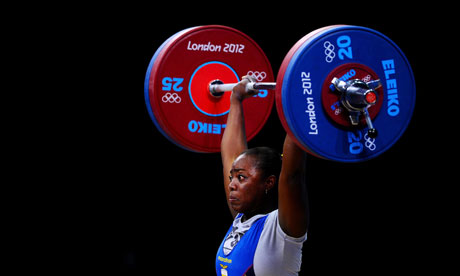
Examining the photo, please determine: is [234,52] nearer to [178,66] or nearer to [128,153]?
[178,66]

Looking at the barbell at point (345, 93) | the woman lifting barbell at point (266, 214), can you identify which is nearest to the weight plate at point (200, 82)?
the woman lifting barbell at point (266, 214)

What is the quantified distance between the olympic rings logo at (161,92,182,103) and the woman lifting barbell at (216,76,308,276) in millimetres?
768

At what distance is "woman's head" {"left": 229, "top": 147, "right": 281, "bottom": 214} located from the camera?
285cm

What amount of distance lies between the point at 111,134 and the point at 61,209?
670 mm

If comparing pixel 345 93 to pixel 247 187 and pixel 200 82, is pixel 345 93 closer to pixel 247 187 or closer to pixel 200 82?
pixel 247 187

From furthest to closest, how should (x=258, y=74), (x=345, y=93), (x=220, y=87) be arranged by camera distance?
(x=258, y=74) < (x=220, y=87) < (x=345, y=93)

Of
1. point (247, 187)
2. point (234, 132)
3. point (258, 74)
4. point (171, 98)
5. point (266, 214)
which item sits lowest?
point (266, 214)

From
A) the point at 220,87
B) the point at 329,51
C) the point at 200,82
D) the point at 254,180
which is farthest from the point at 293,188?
the point at 200,82

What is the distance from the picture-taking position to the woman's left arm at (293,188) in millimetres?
2496

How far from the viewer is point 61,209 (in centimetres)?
470

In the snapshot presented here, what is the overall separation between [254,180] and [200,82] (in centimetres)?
94

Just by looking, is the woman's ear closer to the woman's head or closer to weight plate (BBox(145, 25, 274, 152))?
the woman's head

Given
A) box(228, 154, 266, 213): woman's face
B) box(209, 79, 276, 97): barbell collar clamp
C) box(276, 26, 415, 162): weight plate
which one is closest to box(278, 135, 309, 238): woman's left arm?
box(276, 26, 415, 162): weight plate

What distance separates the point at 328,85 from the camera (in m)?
2.47
